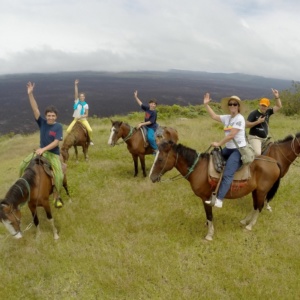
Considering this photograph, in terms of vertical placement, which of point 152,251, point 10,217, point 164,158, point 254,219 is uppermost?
point 164,158

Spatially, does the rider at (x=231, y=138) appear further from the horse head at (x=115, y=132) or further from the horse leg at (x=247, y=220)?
the horse head at (x=115, y=132)

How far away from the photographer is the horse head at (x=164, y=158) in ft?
21.9

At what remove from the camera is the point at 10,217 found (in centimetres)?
571

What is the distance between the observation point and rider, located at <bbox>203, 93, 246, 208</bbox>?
244 inches

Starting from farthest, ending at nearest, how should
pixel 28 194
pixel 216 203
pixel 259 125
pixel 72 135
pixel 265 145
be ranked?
pixel 72 135 < pixel 259 125 < pixel 265 145 < pixel 216 203 < pixel 28 194

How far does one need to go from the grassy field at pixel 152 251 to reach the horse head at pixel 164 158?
1916mm

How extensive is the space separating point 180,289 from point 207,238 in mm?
1829

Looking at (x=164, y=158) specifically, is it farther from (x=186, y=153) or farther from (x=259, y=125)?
(x=259, y=125)

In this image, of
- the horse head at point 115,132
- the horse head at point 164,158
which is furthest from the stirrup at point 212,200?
the horse head at point 115,132

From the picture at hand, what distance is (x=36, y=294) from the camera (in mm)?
5781

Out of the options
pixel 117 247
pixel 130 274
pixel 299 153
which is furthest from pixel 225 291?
pixel 299 153

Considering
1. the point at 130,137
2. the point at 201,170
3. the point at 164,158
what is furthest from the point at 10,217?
the point at 130,137

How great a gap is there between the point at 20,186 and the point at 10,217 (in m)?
0.78

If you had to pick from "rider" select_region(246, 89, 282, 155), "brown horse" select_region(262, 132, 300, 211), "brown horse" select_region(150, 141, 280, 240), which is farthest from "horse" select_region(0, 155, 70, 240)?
"brown horse" select_region(262, 132, 300, 211)
